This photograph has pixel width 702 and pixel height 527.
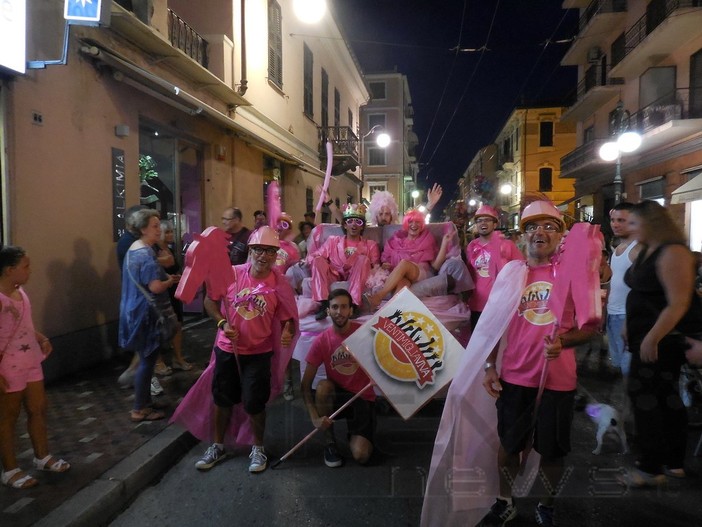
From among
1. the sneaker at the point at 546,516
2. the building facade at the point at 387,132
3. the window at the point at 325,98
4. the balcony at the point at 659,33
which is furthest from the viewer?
the building facade at the point at 387,132

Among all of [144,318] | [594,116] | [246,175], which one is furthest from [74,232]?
[594,116]

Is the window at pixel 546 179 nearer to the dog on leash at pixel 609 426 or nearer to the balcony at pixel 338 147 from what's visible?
the balcony at pixel 338 147

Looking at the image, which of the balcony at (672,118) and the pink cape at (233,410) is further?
the balcony at (672,118)

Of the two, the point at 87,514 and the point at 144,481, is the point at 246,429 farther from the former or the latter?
the point at 87,514

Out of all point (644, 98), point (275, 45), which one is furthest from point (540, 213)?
point (644, 98)

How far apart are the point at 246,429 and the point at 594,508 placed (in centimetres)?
259

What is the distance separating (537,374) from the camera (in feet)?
9.46

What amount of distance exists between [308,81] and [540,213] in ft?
50.4

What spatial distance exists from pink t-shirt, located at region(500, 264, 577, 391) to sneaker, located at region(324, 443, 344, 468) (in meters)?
1.59

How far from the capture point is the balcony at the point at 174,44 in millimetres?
6703

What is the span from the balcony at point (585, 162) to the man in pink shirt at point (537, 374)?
843 inches

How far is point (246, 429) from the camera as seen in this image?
13.4ft

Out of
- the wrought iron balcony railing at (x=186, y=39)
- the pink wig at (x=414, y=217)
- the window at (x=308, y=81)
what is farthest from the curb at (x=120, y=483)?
the window at (x=308, y=81)

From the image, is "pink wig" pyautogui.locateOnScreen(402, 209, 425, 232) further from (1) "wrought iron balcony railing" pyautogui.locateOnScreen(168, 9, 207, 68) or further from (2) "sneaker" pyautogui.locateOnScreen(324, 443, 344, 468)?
(1) "wrought iron balcony railing" pyautogui.locateOnScreen(168, 9, 207, 68)
